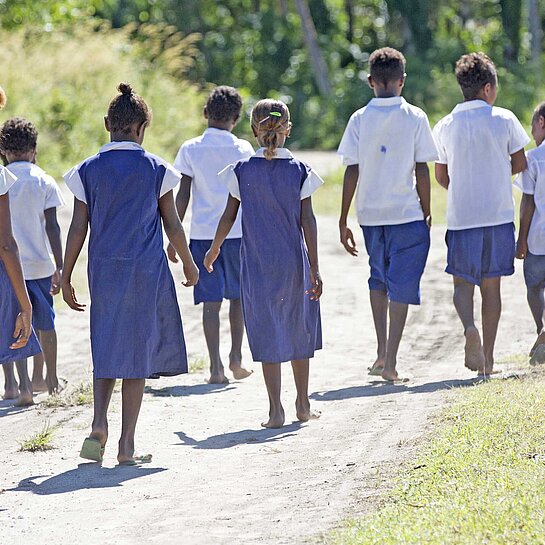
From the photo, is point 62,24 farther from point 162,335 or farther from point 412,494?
point 412,494

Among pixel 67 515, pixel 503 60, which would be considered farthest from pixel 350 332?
pixel 503 60

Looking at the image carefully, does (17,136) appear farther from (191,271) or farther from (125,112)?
(191,271)

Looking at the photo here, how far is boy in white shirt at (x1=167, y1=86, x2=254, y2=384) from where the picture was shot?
331 inches

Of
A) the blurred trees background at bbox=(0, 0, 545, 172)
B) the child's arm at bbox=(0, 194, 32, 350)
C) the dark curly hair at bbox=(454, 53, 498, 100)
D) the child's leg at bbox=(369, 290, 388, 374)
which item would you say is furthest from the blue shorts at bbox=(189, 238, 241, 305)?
the blurred trees background at bbox=(0, 0, 545, 172)

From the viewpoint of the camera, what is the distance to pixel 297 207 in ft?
22.3

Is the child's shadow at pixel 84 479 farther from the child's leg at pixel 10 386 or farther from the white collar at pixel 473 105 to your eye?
the white collar at pixel 473 105

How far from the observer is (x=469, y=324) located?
26.2 ft

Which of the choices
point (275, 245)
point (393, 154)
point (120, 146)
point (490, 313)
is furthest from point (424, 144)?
point (120, 146)

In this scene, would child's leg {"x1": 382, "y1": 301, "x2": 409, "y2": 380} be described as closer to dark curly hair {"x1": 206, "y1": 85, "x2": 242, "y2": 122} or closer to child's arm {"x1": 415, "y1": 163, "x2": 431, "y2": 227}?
child's arm {"x1": 415, "y1": 163, "x2": 431, "y2": 227}

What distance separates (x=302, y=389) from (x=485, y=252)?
6.00 ft

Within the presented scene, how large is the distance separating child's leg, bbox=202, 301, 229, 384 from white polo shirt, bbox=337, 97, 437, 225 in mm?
1278

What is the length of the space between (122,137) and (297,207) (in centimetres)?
115

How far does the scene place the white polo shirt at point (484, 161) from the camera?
7.98 meters

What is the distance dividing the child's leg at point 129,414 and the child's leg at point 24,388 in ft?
5.95
